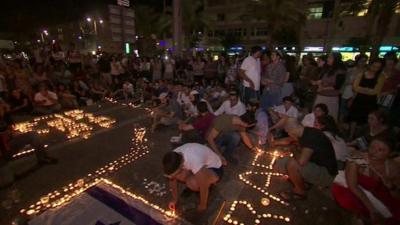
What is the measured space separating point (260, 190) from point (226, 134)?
1082mm

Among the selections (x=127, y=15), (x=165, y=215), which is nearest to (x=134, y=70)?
(x=127, y=15)

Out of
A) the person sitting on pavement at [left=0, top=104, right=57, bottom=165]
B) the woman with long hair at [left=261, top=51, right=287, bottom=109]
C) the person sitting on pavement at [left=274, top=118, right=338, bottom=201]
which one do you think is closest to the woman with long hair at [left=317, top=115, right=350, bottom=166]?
the person sitting on pavement at [left=274, top=118, right=338, bottom=201]

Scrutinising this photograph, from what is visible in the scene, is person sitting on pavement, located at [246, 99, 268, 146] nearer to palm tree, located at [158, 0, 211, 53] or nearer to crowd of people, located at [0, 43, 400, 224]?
crowd of people, located at [0, 43, 400, 224]

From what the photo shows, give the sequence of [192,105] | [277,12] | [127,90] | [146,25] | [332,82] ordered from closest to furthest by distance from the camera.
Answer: [332,82], [192,105], [127,90], [277,12], [146,25]

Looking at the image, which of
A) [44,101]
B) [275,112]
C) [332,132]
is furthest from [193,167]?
[44,101]

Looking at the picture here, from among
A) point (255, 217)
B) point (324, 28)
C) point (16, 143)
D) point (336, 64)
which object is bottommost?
point (255, 217)

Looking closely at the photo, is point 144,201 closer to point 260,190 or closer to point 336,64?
point 260,190

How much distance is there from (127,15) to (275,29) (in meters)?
19.1

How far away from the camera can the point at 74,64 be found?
10.3 m

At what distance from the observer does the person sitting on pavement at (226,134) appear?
3.76 metres

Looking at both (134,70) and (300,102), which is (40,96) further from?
(300,102)

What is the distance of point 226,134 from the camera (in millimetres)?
4176

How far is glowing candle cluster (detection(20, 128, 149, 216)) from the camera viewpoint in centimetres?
314

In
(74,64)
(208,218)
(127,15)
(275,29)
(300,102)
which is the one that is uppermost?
(275,29)
